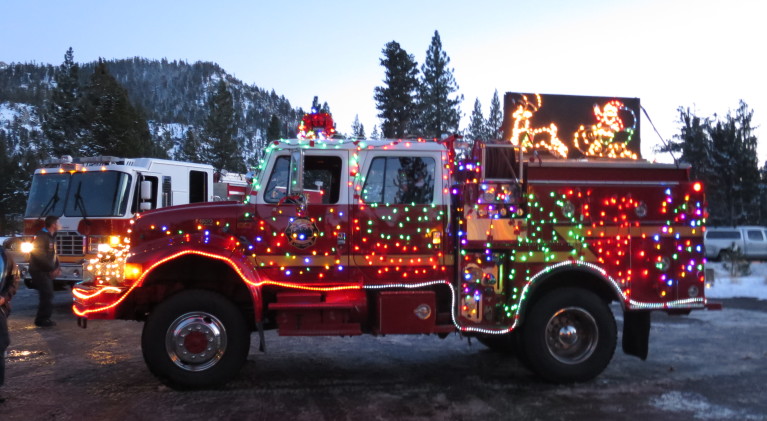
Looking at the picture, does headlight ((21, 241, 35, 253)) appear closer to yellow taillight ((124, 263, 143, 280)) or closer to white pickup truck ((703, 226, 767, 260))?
yellow taillight ((124, 263, 143, 280))

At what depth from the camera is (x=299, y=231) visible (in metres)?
6.14

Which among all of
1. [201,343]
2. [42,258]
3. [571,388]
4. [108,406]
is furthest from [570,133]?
[42,258]

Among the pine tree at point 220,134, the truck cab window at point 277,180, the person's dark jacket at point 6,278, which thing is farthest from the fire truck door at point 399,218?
the pine tree at point 220,134

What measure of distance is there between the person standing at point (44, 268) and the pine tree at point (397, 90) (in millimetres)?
30476

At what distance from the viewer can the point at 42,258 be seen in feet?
31.8

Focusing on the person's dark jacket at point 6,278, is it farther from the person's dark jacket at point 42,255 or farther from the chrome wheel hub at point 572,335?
the chrome wheel hub at point 572,335

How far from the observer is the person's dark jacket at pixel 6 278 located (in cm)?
554

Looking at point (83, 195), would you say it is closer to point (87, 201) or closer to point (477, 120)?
point (87, 201)

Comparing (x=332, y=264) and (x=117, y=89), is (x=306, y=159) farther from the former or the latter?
(x=117, y=89)

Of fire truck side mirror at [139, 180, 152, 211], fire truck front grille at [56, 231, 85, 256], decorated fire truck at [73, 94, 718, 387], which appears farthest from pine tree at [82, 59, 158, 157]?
decorated fire truck at [73, 94, 718, 387]

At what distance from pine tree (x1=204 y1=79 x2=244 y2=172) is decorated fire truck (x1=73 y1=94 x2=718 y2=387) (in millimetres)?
Result: 43614

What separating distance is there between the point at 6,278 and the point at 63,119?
146 feet

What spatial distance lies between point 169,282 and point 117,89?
4252 centimetres

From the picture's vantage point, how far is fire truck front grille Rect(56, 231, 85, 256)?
1151 centimetres
